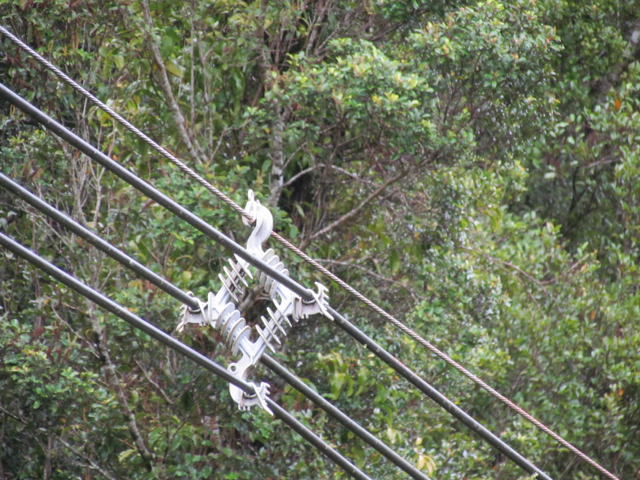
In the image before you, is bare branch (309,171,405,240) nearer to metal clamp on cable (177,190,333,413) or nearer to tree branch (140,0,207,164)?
tree branch (140,0,207,164)

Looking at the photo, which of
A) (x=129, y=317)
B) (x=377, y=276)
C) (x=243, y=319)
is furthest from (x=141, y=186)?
(x=377, y=276)

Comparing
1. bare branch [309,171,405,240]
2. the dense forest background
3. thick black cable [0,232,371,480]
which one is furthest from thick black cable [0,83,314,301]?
bare branch [309,171,405,240]

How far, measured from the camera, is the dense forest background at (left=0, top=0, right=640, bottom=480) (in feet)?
20.3

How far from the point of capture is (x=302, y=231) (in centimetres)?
753

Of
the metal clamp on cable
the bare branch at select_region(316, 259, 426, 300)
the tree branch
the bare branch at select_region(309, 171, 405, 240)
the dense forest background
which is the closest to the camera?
the metal clamp on cable

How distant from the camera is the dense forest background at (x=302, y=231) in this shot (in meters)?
6.18

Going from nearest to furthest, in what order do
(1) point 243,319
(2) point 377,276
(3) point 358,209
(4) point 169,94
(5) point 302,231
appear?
(1) point 243,319, (4) point 169,94, (3) point 358,209, (2) point 377,276, (5) point 302,231

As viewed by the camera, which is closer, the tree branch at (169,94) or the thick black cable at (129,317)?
the thick black cable at (129,317)

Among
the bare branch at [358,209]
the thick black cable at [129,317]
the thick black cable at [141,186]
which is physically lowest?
the bare branch at [358,209]

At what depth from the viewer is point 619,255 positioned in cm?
912

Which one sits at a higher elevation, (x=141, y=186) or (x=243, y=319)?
(x=141, y=186)

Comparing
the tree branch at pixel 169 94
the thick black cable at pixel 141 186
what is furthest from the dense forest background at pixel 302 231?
the thick black cable at pixel 141 186

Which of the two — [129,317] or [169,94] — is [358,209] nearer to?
[169,94]

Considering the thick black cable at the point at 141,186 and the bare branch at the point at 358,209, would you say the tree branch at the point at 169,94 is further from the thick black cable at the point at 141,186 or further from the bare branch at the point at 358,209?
the thick black cable at the point at 141,186
